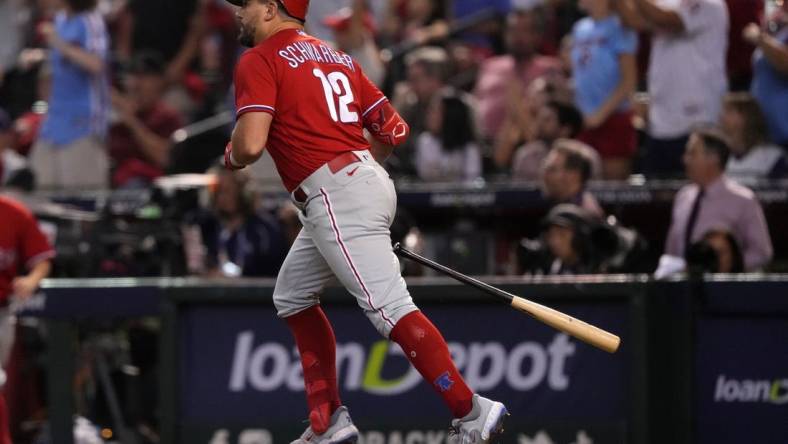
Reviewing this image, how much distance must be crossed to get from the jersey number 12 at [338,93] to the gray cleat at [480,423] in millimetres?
1212

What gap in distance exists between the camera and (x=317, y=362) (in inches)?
251

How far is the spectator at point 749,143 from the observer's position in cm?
938

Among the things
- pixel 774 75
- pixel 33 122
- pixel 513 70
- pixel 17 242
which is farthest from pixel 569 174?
pixel 33 122

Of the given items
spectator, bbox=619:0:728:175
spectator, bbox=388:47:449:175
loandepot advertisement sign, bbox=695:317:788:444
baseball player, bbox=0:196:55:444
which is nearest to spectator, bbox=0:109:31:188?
baseball player, bbox=0:196:55:444

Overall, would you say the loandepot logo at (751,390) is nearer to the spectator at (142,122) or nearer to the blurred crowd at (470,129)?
the blurred crowd at (470,129)

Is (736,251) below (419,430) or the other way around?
the other way around

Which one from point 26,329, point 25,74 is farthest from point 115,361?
point 25,74

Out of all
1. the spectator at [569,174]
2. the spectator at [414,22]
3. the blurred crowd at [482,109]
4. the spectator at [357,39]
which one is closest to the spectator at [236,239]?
the blurred crowd at [482,109]

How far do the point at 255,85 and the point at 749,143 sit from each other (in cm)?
456

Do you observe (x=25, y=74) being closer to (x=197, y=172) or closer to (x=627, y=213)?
(x=197, y=172)

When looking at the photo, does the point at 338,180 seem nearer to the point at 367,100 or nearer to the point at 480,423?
the point at 367,100

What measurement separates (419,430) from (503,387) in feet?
1.57

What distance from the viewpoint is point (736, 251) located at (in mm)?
8406

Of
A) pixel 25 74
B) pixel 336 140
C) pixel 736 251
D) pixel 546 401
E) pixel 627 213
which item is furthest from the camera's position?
pixel 25 74
